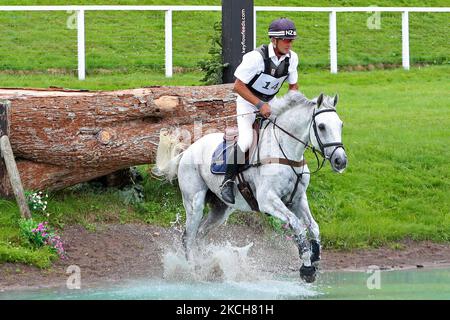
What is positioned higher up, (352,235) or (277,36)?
(277,36)

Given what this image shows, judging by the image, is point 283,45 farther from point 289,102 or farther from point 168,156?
point 168,156

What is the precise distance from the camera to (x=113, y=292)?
12.1 metres

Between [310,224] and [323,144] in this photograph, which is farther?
[310,224]

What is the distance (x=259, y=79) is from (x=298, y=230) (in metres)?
1.69

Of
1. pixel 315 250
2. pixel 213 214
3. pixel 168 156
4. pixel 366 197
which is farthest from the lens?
pixel 366 197

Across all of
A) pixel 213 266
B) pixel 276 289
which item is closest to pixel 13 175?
pixel 213 266

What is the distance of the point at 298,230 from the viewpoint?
456 inches

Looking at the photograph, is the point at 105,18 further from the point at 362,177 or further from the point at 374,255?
the point at 374,255

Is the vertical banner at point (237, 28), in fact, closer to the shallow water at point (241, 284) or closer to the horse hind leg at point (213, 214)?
the horse hind leg at point (213, 214)

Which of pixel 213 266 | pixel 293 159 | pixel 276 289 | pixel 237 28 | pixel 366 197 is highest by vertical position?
pixel 237 28

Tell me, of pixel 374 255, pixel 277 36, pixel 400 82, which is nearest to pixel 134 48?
pixel 400 82

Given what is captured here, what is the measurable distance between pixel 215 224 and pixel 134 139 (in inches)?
71.3

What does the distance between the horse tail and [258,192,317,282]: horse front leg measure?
6.26ft

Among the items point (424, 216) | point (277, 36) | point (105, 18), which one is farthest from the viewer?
point (105, 18)
